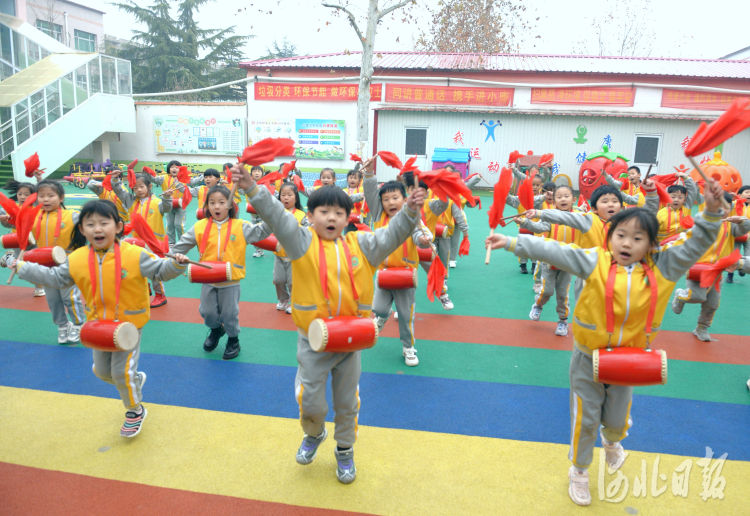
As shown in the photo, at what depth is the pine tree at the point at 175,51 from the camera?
29953mm

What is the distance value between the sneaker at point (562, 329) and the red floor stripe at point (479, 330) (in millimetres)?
60

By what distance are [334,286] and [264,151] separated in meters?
0.86

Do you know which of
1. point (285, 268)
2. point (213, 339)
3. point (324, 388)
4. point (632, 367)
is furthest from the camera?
point (285, 268)

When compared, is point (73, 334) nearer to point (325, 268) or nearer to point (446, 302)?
Answer: point (325, 268)

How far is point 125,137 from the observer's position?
2152 centimetres

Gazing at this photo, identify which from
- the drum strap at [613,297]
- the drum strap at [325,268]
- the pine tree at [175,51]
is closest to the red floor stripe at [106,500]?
the drum strap at [325,268]

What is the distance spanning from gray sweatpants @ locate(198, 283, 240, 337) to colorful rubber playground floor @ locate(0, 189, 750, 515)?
379 mm

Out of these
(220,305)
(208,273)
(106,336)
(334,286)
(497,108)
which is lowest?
(220,305)

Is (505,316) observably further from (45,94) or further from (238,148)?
(45,94)

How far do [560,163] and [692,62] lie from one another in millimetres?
8371

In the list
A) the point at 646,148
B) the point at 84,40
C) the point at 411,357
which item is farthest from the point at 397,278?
the point at 84,40

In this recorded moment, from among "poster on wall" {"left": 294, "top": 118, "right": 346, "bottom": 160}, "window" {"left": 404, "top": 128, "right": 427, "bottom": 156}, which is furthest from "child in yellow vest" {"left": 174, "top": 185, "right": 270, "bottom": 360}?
"window" {"left": 404, "top": 128, "right": 427, "bottom": 156}

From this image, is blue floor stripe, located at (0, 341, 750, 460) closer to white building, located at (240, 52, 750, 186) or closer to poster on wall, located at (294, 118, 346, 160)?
poster on wall, located at (294, 118, 346, 160)

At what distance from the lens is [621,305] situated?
264 cm
